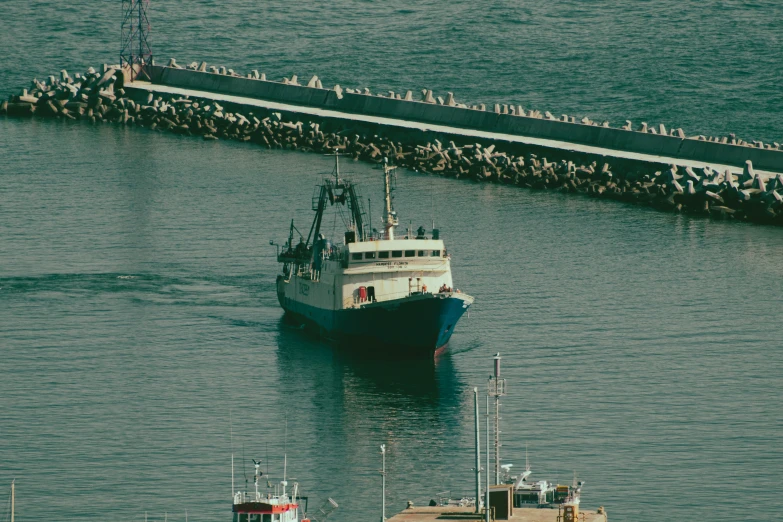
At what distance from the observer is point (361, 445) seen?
6800 cm

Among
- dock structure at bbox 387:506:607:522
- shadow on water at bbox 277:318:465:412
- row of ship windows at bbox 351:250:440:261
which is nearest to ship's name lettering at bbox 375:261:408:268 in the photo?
row of ship windows at bbox 351:250:440:261

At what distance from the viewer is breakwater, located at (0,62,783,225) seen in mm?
109375

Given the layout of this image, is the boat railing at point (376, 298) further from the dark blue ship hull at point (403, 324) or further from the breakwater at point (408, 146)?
the breakwater at point (408, 146)

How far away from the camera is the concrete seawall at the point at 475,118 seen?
384 feet

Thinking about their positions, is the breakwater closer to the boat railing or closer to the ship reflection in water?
the boat railing

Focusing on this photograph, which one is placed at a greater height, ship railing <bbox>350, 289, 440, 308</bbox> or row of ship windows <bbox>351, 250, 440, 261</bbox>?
row of ship windows <bbox>351, 250, 440, 261</bbox>

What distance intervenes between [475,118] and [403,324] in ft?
174

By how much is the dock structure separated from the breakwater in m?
52.9

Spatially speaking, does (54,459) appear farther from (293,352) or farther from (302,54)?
(302,54)

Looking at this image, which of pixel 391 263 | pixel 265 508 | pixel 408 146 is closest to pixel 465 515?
pixel 265 508

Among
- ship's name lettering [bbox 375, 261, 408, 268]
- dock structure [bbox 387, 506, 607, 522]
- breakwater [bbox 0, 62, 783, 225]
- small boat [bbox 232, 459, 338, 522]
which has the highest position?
breakwater [bbox 0, 62, 783, 225]

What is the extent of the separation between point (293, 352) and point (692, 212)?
35132 millimetres

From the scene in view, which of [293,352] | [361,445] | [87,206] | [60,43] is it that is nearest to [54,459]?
[361,445]

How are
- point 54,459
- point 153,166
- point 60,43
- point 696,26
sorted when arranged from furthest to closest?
point 60,43 < point 696,26 < point 153,166 < point 54,459
